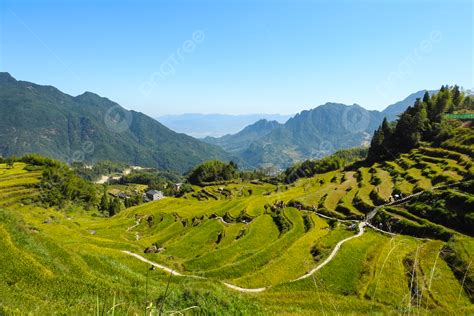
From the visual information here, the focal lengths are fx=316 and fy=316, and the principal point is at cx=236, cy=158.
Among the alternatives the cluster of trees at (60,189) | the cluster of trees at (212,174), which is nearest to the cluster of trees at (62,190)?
the cluster of trees at (60,189)

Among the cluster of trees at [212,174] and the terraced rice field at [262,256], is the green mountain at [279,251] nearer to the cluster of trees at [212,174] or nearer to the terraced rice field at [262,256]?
the terraced rice field at [262,256]

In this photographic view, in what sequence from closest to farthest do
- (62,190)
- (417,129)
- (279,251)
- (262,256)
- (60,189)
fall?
1. (262,256)
2. (279,251)
3. (417,129)
4. (60,189)
5. (62,190)

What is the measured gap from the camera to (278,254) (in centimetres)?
3553

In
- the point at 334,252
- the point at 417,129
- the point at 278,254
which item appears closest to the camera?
the point at 334,252

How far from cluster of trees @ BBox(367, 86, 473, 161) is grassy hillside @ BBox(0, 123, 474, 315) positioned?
32.0ft

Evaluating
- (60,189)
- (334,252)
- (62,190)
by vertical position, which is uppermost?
(334,252)

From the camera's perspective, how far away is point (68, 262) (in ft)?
62.8

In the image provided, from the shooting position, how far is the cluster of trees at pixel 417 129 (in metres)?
84.7

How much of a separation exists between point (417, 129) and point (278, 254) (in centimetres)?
7025

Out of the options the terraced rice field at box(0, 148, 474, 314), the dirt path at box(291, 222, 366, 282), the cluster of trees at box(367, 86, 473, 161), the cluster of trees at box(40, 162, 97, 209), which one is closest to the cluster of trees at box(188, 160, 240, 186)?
the cluster of trees at box(40, 162, 97, 209)

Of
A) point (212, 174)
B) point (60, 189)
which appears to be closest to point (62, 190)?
point (60, 189)

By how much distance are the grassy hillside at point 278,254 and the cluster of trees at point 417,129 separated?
9746mm

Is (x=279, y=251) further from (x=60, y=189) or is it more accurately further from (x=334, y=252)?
(x=60, y=189)

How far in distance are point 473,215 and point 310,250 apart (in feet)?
57.7
